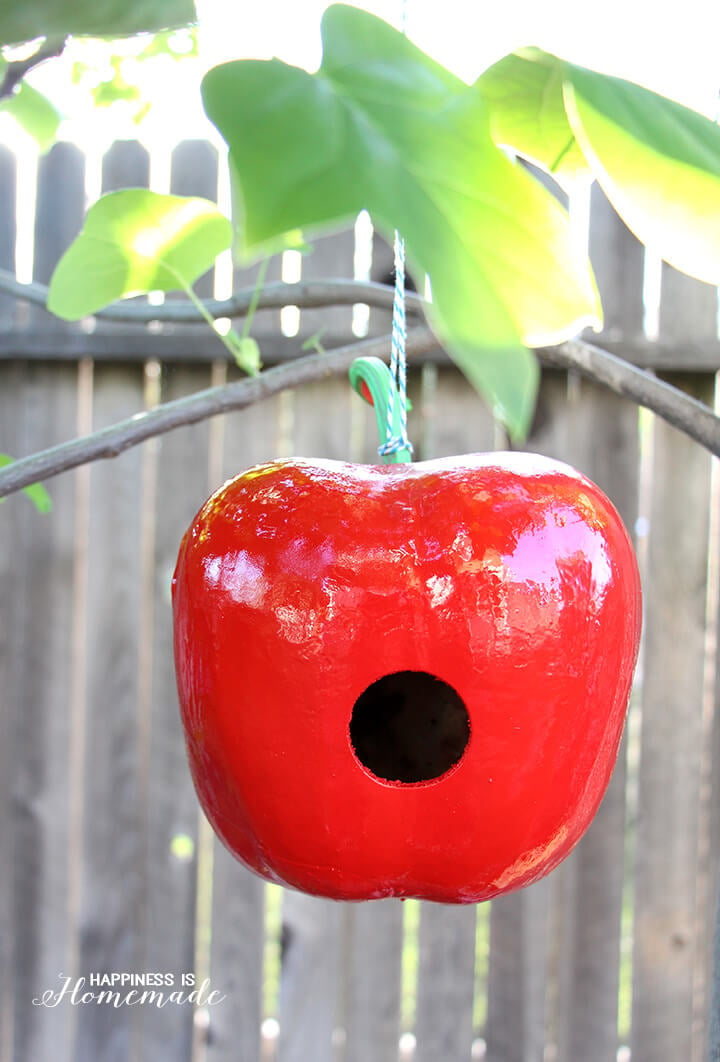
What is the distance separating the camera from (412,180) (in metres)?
0.21

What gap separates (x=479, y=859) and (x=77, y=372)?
1.30 meters

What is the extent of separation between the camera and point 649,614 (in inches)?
62.1

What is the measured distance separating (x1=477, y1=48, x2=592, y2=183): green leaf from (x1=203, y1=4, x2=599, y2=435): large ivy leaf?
129 mm

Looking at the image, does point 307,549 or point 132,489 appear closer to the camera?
point 307,549

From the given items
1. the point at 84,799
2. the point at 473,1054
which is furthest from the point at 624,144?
the point at 473,1054

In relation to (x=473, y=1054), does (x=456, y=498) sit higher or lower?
higher

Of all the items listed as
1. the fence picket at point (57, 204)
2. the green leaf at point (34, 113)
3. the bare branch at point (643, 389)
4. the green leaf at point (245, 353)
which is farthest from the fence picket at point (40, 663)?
→ the bare branch at point (643, 389)

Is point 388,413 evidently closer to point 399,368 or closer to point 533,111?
point 399,368

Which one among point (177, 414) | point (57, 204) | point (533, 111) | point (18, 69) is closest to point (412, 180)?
point (533, 111)

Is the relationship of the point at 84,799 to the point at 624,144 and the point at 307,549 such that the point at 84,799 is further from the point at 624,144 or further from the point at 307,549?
the point at 624,144

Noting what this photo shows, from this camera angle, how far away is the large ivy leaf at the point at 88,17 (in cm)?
Result: 29

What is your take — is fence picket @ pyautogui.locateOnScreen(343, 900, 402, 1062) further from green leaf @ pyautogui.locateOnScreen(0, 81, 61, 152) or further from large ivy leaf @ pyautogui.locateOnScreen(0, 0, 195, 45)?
large ivy leaf @ pyautogui.locateOnScreen(0, 0, 195, 45)

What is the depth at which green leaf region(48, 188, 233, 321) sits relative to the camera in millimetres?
642

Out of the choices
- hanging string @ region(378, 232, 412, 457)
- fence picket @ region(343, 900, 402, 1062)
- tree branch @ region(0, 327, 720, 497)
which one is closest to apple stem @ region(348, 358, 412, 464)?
hanging string @ region(378, 232, 412, 457)
